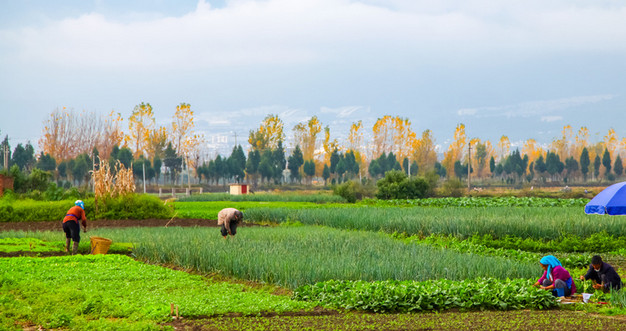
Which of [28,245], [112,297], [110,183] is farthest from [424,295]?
[110,183]

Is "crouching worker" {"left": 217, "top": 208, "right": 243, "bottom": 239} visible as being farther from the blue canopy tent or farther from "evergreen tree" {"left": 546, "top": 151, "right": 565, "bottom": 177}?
"evergreen tree" {"left": 546, "top": 151, "right": 565, "bottom": 177}

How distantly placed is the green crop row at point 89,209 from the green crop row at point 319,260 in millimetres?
11803

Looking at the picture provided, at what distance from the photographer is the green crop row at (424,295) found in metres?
9.16

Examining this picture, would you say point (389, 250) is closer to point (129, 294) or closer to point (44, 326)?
point (129, 294)

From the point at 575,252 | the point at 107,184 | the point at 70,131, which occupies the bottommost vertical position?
the point at 575,252

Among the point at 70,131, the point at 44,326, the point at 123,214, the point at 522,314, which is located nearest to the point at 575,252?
the point at 522,314

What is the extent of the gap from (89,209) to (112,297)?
17.9 metres

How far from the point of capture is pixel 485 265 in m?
11.5

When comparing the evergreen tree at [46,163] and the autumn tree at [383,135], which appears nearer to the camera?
the evergreen tree at [46,163]

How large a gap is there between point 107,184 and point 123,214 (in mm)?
1460

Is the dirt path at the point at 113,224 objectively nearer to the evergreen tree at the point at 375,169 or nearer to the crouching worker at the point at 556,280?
the crouching worker at the point at 556,280

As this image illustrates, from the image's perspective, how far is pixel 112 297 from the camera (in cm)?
993

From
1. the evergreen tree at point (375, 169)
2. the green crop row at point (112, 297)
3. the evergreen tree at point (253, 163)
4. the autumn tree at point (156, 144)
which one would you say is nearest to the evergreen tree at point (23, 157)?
the autumn tree at point (156, 144)

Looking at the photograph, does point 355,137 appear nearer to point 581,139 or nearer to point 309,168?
point 309,168
